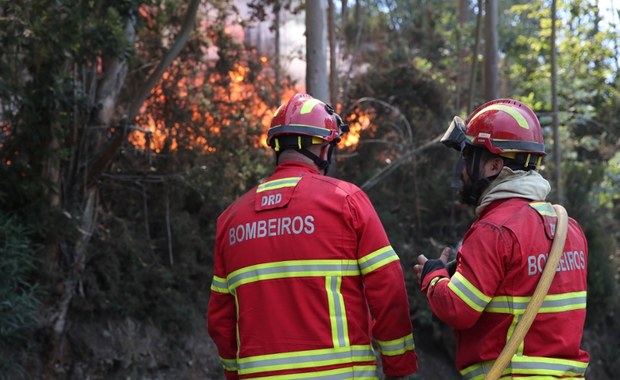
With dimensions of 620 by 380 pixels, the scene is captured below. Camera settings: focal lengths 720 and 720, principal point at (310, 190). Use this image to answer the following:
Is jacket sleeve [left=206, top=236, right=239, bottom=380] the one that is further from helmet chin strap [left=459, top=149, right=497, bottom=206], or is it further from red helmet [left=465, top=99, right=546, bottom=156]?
red helmet [left=465, top=99, right=546, bottom=156]

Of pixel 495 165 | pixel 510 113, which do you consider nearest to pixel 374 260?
pixel 495 165

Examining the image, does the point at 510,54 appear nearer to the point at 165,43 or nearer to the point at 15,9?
the point at 165,43

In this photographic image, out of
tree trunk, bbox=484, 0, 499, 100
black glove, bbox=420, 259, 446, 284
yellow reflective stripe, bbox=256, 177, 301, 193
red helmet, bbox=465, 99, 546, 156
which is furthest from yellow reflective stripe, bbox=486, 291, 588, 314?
tree trunk, bbox=484, 0, 499, 100

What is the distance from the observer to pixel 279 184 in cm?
357

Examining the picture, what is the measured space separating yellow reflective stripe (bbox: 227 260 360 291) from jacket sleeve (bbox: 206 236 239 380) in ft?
0.88

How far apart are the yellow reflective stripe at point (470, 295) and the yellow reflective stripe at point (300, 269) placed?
0.51 m

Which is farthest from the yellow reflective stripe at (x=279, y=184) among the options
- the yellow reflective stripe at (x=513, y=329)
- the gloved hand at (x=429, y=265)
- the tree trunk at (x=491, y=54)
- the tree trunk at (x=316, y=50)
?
the tree trunk at (x=491, y=54)

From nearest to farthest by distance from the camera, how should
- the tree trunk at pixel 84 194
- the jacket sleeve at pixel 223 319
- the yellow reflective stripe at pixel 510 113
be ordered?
the yellow reflective stripe at pixel 510 113, the jacket sleeve at pixel 223 319, the tree trunk at pixel 84 194

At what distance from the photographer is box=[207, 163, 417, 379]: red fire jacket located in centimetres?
332

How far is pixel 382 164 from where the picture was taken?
13.7 meters

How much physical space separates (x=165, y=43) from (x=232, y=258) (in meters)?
7.66

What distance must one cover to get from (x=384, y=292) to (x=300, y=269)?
41cm

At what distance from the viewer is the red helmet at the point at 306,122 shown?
3648 mm

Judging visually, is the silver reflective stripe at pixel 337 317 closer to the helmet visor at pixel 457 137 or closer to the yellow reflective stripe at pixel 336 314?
the yellow reflective stripe at pixel 336 314
